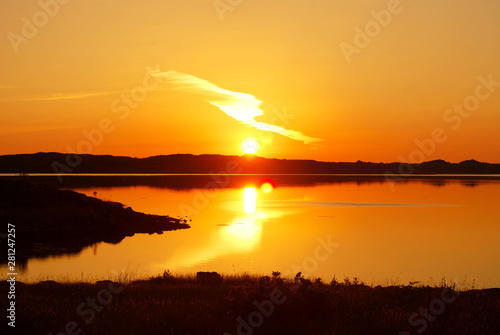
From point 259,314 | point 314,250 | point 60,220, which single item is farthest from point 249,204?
point 259,314

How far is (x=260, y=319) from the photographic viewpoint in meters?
11.4

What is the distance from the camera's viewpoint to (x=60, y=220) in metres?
48.3

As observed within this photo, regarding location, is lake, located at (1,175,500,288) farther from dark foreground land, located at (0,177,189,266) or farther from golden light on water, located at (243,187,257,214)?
golden light on water, located at (243,187,257,214)

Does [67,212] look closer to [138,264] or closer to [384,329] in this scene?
[138,264]

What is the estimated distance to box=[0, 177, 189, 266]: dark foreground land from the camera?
42.3m

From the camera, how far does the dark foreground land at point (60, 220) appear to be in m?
42.3

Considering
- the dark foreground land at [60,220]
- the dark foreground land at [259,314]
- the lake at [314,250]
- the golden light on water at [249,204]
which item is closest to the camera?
the dark foreground land at [259,314]
